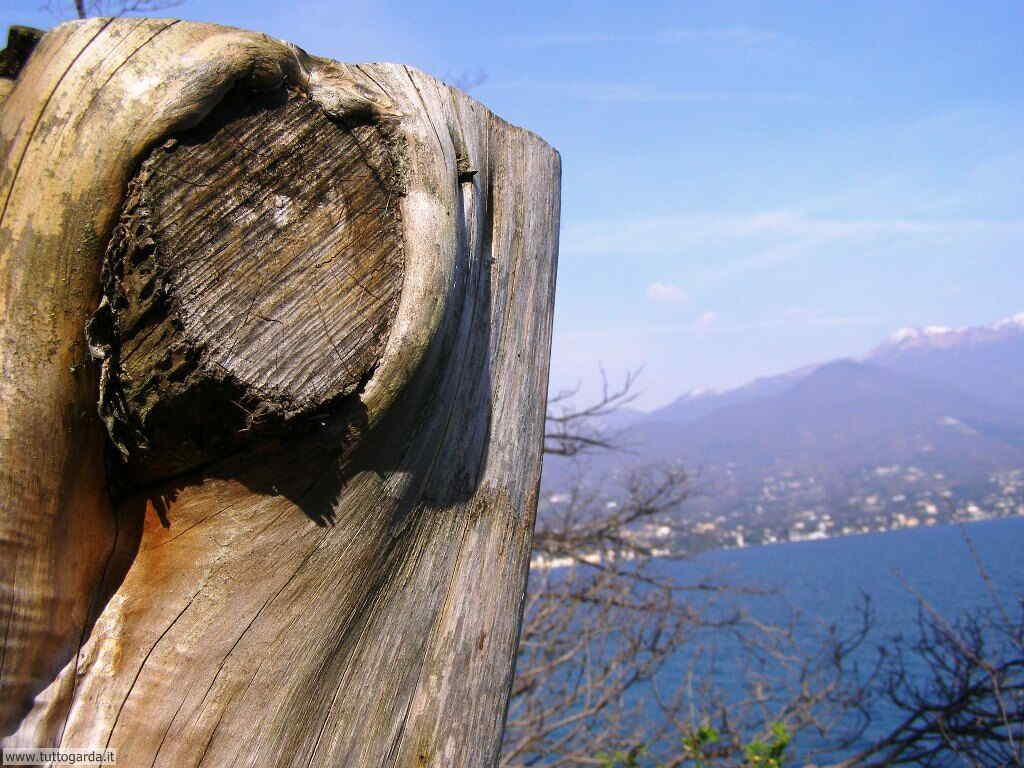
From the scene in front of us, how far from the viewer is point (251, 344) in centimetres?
109

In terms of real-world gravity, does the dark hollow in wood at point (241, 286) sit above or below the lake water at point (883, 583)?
above

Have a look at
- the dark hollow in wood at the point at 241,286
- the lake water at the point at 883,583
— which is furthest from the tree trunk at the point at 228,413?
the lake water at the point at 883,583

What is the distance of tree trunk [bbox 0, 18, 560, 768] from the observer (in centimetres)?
104

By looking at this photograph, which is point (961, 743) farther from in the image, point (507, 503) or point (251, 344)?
point (251, 344)

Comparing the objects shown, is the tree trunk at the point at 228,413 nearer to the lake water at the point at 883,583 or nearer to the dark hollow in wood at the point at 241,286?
the dark hollow in wood at the point at 241,286

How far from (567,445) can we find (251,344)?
7313mm

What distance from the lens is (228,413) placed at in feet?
3.59

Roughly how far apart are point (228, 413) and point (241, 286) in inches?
7.2

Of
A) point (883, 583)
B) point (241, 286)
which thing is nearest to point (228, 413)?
point (241, 286)

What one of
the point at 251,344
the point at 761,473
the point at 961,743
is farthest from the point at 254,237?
the point at 761,473

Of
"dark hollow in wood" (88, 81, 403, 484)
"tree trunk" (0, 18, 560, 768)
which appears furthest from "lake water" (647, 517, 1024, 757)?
"dark hollow in wood" (88, 81, 403, 484)

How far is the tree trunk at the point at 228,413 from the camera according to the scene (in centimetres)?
104

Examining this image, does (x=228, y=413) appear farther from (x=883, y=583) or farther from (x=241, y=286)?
(x=883, y=583)

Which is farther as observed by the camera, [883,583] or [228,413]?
[883,583]
